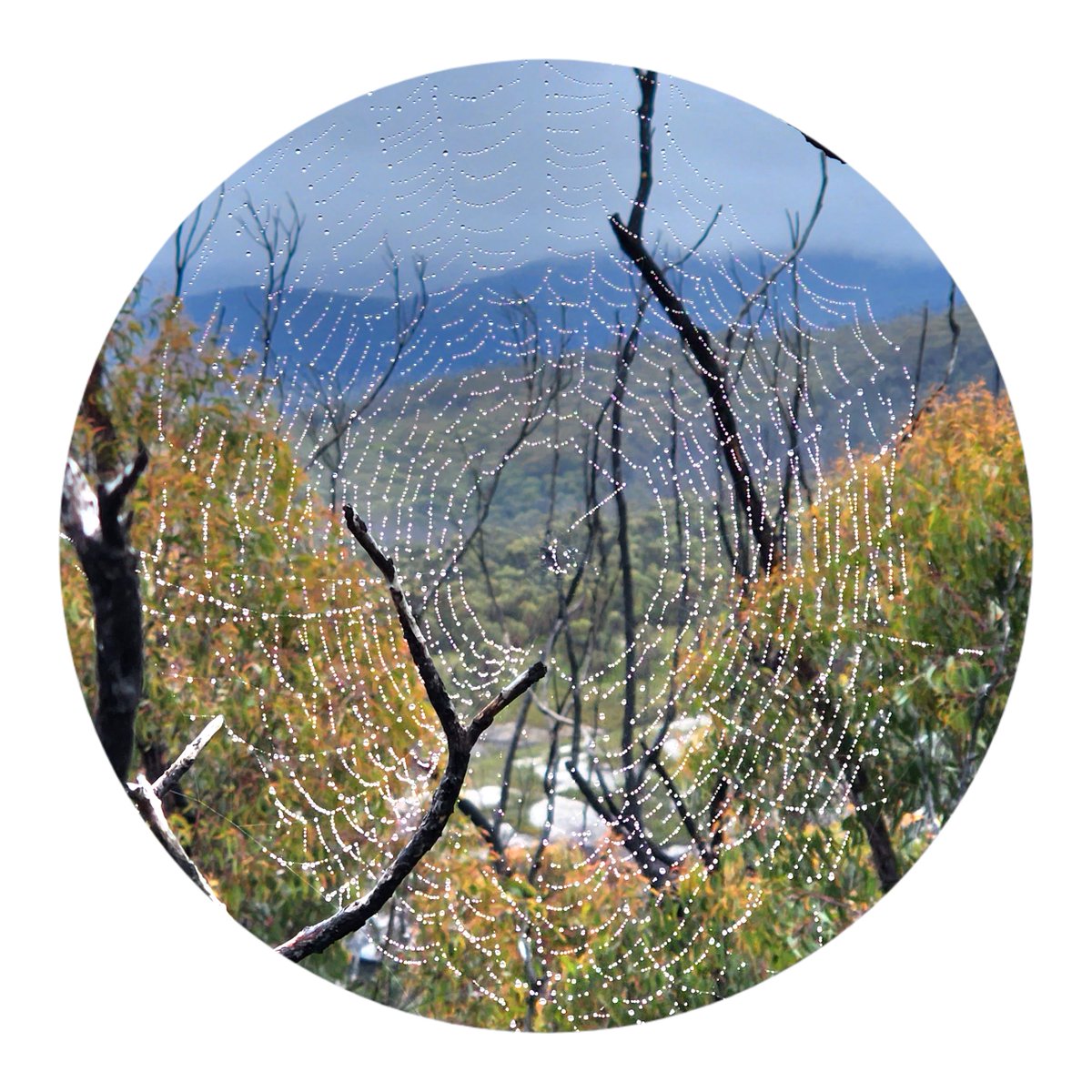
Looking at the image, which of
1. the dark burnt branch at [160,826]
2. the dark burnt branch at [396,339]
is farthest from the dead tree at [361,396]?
the dark burnt branch at [160,826]

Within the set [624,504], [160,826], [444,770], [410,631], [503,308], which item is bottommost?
[160,826]

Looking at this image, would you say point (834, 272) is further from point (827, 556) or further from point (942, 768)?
point (942, 768)

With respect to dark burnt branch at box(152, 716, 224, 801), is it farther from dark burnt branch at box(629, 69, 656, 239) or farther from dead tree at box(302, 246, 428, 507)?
dark burnt branch at box(629, 69, 656, 239)

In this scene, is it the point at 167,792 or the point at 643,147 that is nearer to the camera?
the point at 643,147

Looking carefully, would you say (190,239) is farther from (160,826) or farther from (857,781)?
(857,781)

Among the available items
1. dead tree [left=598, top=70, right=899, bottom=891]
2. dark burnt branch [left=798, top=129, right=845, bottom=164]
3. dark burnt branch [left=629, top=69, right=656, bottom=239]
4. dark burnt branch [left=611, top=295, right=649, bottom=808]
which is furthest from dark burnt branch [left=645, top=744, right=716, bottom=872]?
dark burnt branch [left=798, top=129, right=845, bottom=164]

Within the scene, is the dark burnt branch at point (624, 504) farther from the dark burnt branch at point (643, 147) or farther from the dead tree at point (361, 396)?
the dead tree at point (361, 396)

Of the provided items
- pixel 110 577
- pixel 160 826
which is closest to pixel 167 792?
pixel 160 826
